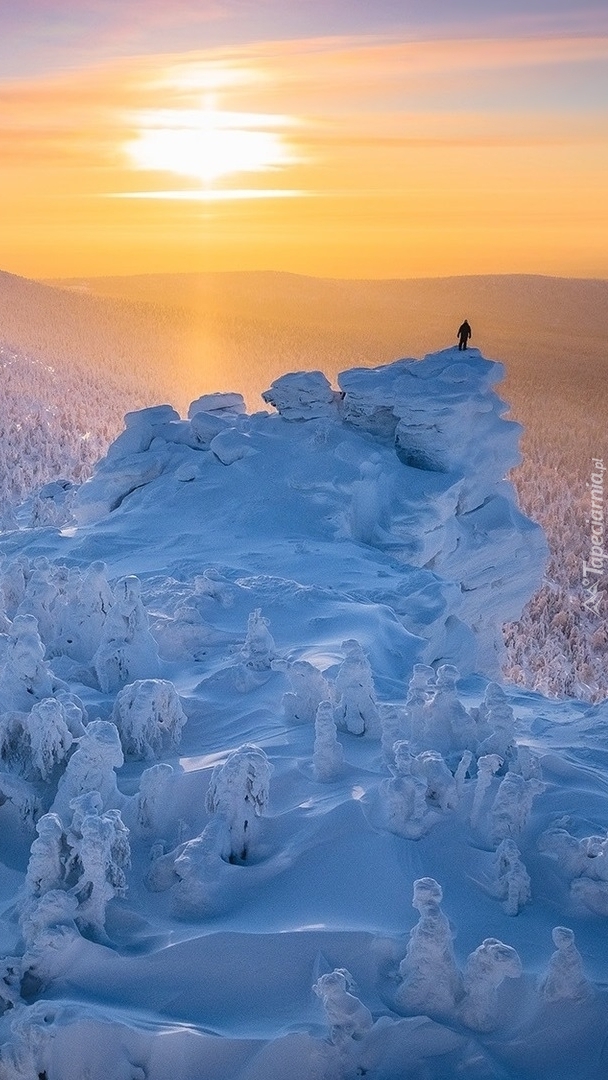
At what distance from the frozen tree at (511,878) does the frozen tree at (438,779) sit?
42 cm

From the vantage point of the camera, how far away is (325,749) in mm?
5836

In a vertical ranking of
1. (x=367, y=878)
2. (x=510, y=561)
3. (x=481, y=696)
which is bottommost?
(x=510, y=561)

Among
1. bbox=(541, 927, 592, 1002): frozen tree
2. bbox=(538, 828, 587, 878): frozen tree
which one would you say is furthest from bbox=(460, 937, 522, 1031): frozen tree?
bbox=(538, 828, 587, 878): frozen tree

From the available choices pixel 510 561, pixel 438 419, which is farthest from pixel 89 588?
pixel 510 561

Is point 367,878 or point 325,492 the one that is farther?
point 325,492

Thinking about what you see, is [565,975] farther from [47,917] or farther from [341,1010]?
[47,917]

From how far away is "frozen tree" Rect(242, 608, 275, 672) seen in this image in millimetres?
7762

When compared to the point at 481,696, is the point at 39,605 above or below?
above

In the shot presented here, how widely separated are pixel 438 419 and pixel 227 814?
37.2 ft

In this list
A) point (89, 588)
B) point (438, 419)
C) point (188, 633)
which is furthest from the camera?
point (438, 419)

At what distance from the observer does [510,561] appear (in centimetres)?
1758

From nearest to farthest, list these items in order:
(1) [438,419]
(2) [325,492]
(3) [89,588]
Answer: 1. (3) [89,588]
2. (2) [325,492]
3. (1) [438,419]

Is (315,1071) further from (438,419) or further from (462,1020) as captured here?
(438,419)

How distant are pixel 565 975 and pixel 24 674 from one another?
3860 millimetres
